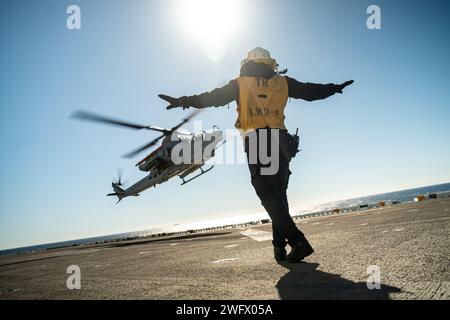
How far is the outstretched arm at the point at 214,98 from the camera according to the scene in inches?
173

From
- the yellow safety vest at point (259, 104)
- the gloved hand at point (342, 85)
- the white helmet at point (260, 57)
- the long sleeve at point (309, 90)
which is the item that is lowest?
the yellow safety vest at point (259, 104)

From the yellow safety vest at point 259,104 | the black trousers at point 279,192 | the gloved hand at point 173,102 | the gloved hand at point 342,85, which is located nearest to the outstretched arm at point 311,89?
the gloved hand at point 342,85

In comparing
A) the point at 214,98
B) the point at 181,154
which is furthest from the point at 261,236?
the point at 181,154

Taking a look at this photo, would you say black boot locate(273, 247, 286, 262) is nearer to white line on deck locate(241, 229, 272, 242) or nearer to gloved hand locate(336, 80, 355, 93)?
gloved hand locate(336, 80, 355, 93)

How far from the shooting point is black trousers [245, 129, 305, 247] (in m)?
3.79

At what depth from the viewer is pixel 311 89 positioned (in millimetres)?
4809

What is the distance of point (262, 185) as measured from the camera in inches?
158

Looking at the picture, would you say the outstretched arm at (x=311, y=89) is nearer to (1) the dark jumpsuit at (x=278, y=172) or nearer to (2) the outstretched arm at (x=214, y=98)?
(1) the dark jumpsuit at (x=278, y=172)

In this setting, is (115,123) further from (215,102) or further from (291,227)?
(291,227)

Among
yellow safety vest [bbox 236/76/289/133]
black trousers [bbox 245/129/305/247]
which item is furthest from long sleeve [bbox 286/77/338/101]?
black trousers [bbox 245/129/305/247]

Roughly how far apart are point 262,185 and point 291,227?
2.00 feet

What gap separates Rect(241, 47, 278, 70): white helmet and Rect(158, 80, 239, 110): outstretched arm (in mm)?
384

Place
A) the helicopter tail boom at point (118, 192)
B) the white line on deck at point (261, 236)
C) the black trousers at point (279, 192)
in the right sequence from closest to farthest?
the black trousers at point (279, 192) → the white line on deck at point (261, 236) → the helicopter tail boom at point (118, 192)
